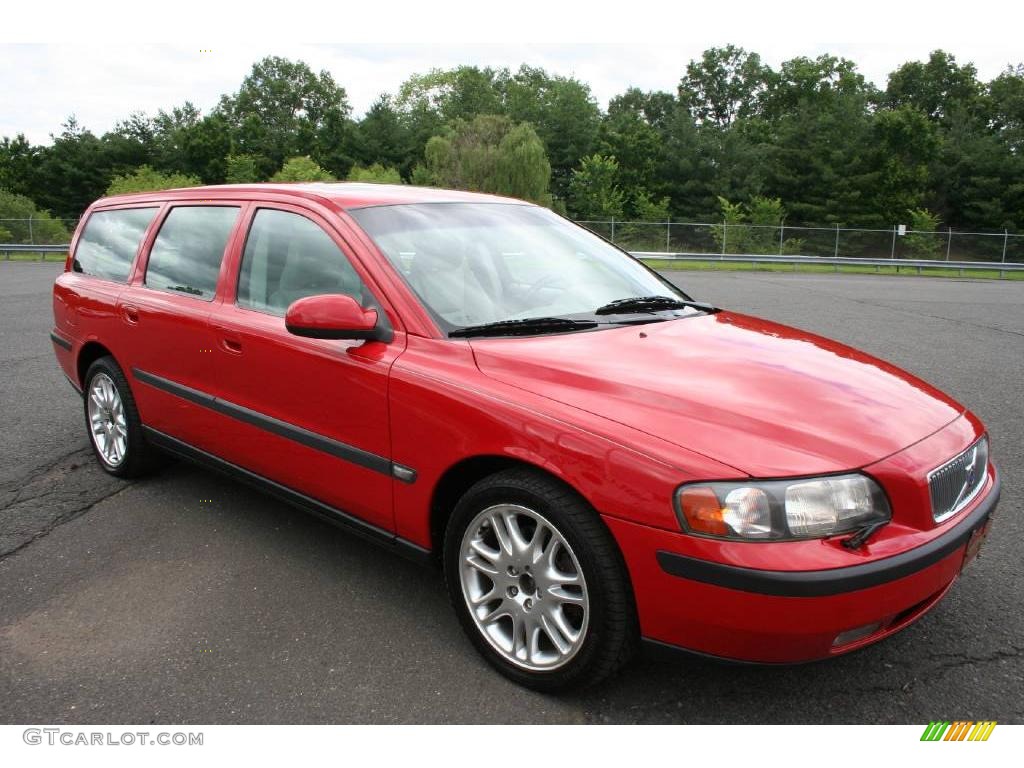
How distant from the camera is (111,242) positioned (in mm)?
4711

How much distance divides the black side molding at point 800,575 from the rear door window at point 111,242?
356 centimetres

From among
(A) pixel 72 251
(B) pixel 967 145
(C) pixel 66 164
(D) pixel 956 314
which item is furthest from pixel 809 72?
(A) pixel 72 251

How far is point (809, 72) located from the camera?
2744 inches

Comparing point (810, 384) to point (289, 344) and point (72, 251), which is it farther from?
point (72, 251)

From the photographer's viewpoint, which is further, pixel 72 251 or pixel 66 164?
pixel 66 164

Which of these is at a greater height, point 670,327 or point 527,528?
point 670,327

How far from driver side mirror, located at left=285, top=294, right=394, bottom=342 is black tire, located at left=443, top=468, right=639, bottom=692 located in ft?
2.39

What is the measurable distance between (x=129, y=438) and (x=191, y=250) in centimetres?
117

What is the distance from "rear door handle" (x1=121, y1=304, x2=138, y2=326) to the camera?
4.20 meters

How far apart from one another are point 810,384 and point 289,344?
6.49 ft

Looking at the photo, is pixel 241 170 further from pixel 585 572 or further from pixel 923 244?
pixel 585 572

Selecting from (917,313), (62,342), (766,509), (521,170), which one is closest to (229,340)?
(62,342)

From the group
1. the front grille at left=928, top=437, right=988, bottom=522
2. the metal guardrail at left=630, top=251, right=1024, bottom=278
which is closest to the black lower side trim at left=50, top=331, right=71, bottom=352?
the front grille at left=928, top=437, right=988, bottom=522

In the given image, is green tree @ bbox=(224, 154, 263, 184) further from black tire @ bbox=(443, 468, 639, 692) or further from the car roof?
black tire @ bbox=(443, 468, 639, 692)
